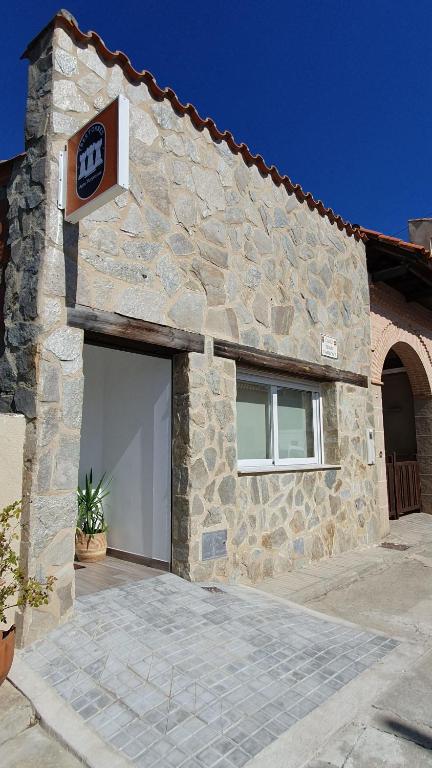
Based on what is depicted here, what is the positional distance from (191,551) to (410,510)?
7.23m

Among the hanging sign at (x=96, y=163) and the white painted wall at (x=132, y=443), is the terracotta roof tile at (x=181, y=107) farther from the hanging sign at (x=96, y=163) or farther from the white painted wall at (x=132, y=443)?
the white painted wall at (x=132, y=443)

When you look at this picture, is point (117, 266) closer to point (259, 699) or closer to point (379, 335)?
point (259, 699)

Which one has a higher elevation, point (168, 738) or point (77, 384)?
point (77, 384)

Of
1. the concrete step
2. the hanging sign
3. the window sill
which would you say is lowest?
the concrete step

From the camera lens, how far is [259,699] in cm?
285

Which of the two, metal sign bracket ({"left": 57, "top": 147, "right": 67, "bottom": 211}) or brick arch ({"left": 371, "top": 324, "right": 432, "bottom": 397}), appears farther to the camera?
brick arch ({"left": 371, "top": 324, "right": 432, "bottom": 397})

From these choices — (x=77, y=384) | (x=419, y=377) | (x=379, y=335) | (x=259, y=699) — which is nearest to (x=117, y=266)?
(x=77, y=384)

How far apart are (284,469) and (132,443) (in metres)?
1.85

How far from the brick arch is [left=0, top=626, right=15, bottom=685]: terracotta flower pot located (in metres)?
6.63

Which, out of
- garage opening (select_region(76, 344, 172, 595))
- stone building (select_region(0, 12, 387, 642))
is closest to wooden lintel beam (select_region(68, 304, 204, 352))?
stone building (select_region(0, 12, 387, 642))

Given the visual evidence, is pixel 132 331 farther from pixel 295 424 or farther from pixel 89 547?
pixel 295 424

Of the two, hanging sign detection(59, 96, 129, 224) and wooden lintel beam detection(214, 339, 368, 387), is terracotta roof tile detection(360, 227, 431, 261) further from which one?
hanging sign detection(59, 96, 129, 224)

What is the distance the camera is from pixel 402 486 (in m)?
10.2

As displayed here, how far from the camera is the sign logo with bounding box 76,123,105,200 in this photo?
350 cm
